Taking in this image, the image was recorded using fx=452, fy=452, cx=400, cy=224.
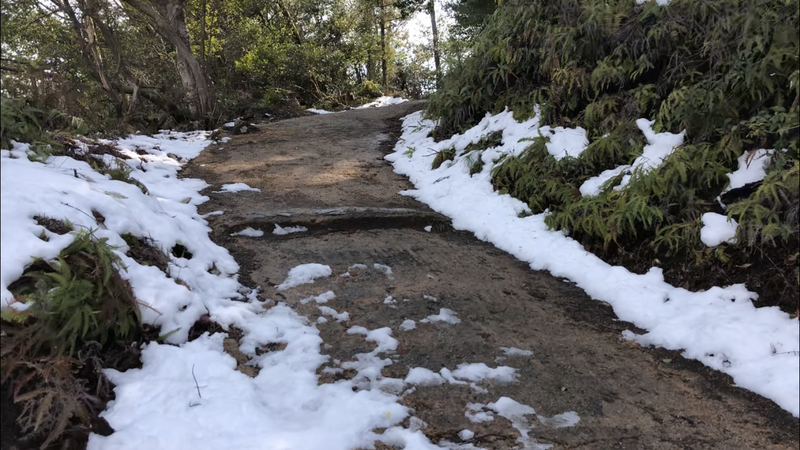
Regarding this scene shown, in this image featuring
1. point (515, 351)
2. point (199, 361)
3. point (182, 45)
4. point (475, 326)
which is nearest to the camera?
Answer: point (199, 361)

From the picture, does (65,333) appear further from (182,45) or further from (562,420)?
(182,45)

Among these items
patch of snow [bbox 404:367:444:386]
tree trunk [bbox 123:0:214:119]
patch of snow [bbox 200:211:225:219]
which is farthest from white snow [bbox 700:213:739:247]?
tree trunk [bbox 123:0:214:119]

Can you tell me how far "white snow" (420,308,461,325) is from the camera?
3584 millimetres

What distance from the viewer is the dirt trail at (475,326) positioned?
8.20ft

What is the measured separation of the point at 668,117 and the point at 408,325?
3613 millimetres

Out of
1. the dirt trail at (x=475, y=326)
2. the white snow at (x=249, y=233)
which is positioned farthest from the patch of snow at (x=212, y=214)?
the white snow at (x=249, y=233)

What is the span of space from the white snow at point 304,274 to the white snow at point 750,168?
3.67m

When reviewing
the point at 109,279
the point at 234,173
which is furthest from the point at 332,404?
the point at 234,173

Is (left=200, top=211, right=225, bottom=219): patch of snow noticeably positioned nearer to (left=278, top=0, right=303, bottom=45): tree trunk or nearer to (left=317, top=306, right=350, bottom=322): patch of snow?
(left=317, top=306, right=350, bottom=322): patch of snow

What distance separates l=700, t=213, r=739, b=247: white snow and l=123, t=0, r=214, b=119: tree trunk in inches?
435

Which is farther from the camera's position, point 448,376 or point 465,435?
point 448,376

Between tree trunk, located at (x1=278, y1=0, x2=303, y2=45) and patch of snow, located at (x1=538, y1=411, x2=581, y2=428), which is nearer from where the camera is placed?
patch of snow, located at (x1=538, y1=411, x2=581, y2=428)

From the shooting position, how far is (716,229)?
374 centimetres

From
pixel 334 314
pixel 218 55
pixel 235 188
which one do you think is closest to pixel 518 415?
pixel 334 314
